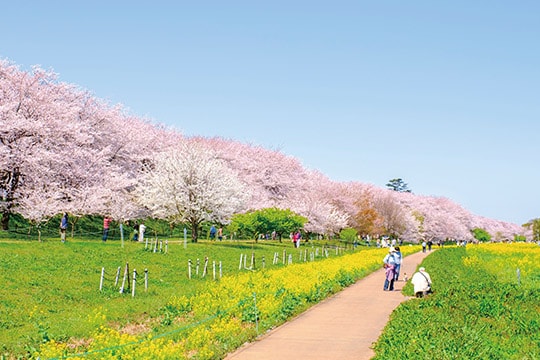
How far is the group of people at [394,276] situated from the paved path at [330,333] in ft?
3.71

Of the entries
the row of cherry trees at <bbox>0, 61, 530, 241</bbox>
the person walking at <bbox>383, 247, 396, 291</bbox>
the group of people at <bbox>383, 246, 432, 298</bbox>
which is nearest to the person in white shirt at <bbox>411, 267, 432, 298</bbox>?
the group of people at <bbox>383, 246, 432, 298</bbox>

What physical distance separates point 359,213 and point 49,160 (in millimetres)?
56140

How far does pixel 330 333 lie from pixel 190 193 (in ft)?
127

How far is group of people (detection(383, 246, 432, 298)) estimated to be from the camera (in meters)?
24.0

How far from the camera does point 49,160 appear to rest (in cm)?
4519

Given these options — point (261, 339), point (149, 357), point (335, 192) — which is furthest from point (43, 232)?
point (335, 192)

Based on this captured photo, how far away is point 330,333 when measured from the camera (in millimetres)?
16797

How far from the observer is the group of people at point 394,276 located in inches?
945

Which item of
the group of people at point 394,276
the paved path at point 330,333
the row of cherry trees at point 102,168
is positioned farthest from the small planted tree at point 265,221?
the paved path at point 330,333

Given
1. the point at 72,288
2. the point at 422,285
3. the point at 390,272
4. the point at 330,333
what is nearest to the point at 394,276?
the point at 390,272

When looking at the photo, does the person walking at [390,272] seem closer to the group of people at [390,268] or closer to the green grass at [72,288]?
the group of people at [390,268]

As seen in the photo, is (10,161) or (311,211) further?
(311,211)

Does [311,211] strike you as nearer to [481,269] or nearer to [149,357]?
[481,269]

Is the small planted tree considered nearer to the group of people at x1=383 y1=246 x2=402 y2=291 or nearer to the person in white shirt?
the group of people at x1=383 y1=246 x2=402 y2=291
